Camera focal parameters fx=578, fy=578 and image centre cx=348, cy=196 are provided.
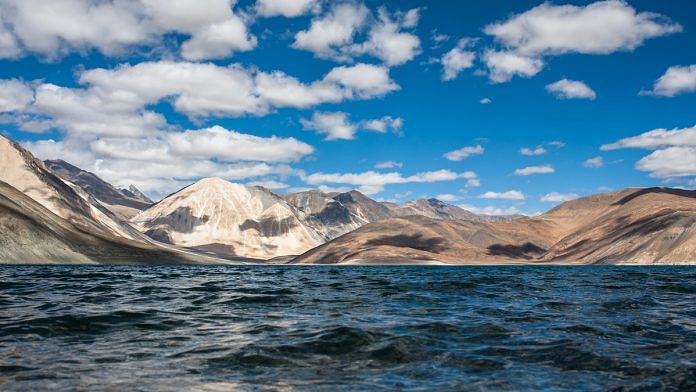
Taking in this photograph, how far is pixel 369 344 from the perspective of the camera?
17156mm

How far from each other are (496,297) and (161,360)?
2496 centimetres

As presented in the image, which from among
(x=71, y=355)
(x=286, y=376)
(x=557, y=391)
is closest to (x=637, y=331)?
(x=557, y=391)

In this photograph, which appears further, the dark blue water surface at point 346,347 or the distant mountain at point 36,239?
the distant mountain at point 36,239

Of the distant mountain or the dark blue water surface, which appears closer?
the dark blue water surface

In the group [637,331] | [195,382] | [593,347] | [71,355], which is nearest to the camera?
[195,382]

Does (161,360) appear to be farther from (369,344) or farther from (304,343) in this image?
(369,344)

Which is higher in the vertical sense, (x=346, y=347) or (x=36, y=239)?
(x=36, y=239)

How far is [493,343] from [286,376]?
23.3ft

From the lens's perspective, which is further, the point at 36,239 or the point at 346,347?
the point at 36,239

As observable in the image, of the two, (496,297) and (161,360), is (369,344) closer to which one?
(161,360)

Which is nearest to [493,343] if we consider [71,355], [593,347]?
[593,347]

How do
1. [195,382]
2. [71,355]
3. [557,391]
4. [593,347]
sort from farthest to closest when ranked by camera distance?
[593,347], [71,355], [195,382], [557,391]

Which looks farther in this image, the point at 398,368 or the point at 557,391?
the point at 398,368

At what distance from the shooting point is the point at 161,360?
14.8 meters
